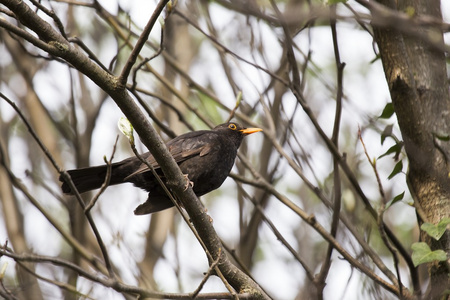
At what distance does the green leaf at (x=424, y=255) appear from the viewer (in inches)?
A: 136

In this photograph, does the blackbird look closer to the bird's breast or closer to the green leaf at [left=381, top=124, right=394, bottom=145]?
the bird's breast

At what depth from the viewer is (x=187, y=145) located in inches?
220

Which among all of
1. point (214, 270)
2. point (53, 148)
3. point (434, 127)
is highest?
point (53, 148)

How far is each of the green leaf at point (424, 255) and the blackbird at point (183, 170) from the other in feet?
7.69

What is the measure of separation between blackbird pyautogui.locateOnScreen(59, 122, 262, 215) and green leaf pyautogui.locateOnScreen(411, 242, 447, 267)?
92.3 inches

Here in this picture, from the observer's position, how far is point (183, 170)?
5.54 metres

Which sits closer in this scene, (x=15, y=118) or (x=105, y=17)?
(x=105, y=17)

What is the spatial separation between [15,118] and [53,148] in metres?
2.21

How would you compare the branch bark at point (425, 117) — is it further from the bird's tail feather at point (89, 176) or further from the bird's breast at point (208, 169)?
the bird's tail feather at point (89, 176)

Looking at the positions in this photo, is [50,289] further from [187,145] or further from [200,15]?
[200,15]

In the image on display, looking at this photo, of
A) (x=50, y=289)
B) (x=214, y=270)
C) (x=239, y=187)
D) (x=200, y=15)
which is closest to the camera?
(x=214, y=270)

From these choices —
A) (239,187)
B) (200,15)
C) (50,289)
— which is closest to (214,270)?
(239,187)

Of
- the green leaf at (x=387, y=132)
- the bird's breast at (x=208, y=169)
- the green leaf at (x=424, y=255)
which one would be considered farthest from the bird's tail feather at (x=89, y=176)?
the green leaf at (x=424, y=255)

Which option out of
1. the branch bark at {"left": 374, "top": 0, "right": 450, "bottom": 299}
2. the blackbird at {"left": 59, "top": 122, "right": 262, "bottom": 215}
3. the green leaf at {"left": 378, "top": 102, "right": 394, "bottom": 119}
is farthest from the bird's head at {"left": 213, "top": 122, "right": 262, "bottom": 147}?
the branch bark at {"left": 374, "top": 0, "right": 450, "bottom": 299}
